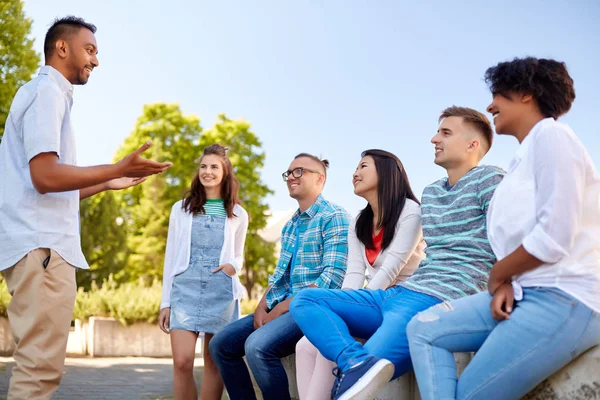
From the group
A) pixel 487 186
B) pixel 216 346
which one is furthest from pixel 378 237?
pixel 216 346

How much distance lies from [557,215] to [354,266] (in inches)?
75.9

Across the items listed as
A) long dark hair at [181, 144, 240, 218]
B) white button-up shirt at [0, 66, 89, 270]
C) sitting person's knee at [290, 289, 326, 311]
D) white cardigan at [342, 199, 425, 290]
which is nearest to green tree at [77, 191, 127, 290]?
long dark hair at [181, 144, 240, 218]

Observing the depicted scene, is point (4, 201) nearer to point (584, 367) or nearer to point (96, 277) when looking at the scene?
point (584, 367)

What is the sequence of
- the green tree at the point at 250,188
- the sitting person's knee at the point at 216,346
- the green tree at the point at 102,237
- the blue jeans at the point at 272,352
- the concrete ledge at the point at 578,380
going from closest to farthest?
the concrete ledge at the point at 578,380
the blue jeans at the point at 272,352
the sitting person's knee at the point at 216,346
the green tree at the point at 102,237
the green tree at the point at 250,188

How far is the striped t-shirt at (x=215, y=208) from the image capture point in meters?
5.57

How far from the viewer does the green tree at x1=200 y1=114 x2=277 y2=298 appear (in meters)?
28.8

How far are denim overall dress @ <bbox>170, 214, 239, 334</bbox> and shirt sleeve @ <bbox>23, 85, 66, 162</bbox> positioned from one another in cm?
219

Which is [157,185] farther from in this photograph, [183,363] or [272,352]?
[272,352]

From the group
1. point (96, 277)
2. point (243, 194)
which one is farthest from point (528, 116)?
point (243, 194)

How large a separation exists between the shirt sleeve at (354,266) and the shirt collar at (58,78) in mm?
1975

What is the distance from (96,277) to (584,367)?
1871 cm

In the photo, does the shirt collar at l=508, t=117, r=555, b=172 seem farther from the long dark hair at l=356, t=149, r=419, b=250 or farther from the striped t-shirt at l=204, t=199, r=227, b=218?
the striped t-shirt at l=204, t=199, r=227, b=218

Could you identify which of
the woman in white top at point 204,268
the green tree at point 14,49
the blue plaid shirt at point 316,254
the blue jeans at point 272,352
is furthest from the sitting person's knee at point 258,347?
the green tree at point 14,49

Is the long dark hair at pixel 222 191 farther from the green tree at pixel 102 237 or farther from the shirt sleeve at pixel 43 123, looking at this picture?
the green tree at pixel 102 237
